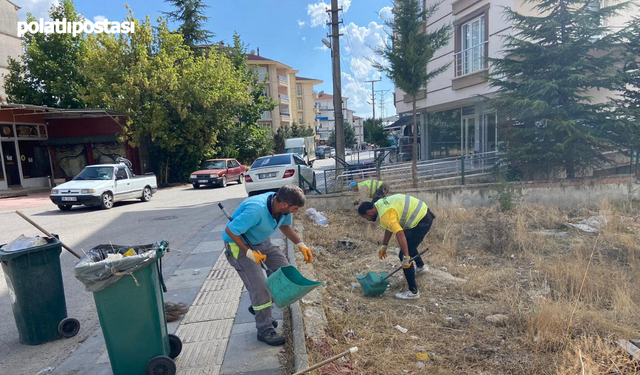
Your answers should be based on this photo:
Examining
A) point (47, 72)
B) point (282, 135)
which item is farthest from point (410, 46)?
point (282, 135)

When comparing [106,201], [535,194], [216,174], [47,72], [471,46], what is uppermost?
[47,72]

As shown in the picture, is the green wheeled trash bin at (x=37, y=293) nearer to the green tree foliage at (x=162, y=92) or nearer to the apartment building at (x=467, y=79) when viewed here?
the apartment building at (x=467, y=79)

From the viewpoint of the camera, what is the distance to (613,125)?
10.1m

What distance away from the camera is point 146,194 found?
15195 millimetres

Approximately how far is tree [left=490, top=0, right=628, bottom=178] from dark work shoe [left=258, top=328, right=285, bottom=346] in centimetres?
936

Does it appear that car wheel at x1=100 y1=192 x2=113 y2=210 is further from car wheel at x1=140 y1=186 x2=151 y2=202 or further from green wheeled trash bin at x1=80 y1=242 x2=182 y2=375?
green wheeled trash bin at x1=80 y1=242 x2=182 y2=375

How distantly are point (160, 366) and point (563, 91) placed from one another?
37.5ft

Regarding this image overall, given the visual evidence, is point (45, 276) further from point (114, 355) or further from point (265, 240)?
point (265, 240)

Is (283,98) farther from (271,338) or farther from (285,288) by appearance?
(285,288)

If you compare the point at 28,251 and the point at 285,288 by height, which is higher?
the point at 28,251

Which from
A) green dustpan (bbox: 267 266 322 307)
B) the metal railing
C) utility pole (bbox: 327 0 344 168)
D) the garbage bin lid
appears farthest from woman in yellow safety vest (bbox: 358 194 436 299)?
utility pole (bbox: 327 0 344 168)

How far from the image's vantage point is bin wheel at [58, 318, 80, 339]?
395 cm

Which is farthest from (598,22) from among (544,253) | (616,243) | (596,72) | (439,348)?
(439,348)

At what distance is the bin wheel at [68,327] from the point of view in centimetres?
395
